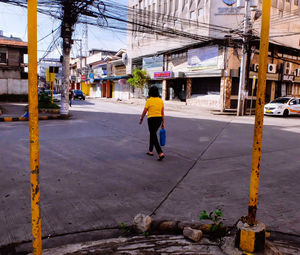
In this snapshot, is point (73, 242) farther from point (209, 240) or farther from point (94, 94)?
point (94, 94)

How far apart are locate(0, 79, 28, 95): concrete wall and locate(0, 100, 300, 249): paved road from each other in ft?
74.9

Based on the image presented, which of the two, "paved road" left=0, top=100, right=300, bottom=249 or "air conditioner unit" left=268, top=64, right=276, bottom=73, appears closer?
"paved road" left=0, top=100, right=300, bottom=249

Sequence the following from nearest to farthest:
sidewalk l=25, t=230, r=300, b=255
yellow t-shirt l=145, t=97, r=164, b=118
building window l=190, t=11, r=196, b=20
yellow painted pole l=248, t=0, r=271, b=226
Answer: yellow painted pole l=248, t=0, r=271, b=226, sidewalk l=25, t=230, r=300, b=255, yellow t-shirt l=145, t=97, r=164, b=118, building window l=190, t=11, r=196, b=20

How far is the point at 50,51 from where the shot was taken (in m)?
15.6

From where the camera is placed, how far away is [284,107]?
19859 millimetres

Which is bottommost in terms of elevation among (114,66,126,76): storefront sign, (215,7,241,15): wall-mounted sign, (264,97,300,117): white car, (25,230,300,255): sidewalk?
(25,230,300,255): sidewalk

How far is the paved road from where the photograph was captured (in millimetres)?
3445

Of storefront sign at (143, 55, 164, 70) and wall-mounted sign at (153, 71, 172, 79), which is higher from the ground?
storefront sign at (143, 55, 164, 70)

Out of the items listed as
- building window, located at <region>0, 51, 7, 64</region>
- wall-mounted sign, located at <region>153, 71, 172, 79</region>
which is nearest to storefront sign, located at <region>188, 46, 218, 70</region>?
wall-mounted sign, located at <region>153, 71, 172, 79</region>

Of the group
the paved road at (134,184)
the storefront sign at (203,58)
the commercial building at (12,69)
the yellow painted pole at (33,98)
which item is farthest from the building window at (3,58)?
the yellow painted pole at (33,98)

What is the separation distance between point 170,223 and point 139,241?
1.43 ft

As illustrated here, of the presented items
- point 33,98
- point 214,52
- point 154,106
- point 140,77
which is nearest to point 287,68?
point 214,52

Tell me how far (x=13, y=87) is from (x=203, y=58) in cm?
1900

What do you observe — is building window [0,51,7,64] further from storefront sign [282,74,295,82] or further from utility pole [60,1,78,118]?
storefront sign [282,74,295,82]
